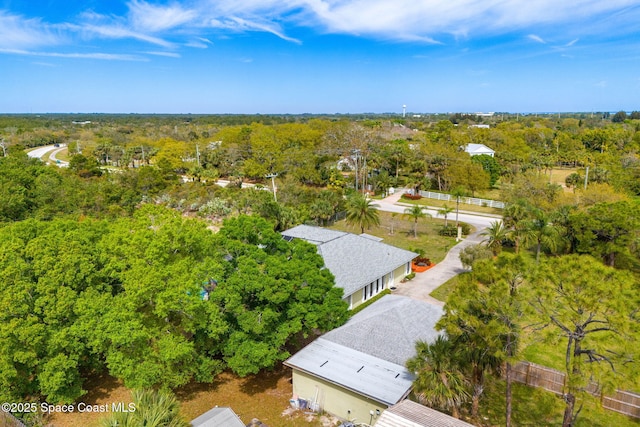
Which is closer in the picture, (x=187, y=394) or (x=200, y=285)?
(x=200, y=285)

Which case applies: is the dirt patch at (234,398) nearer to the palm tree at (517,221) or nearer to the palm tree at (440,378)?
the palm tree at (440,378)

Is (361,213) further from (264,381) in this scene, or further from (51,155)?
(51,155)

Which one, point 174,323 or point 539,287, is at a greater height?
point 539,287

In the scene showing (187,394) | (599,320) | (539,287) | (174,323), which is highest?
(539,287)

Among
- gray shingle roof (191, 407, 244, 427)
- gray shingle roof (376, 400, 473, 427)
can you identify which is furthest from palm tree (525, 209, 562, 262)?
gray shingle roof (191, 407, 244, 427)

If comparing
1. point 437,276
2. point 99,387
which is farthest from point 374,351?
point 437,276

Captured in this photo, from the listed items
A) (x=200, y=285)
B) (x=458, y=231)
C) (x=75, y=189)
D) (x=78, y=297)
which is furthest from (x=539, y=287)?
(x=75, y=189)

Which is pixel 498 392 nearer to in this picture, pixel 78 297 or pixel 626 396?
pixel 626 396
